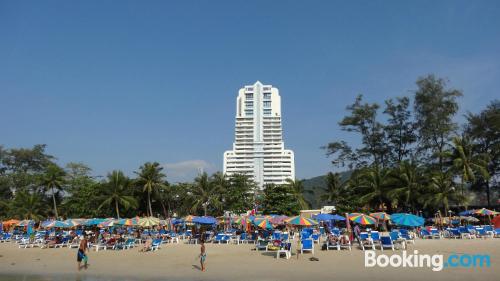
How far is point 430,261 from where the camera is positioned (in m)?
15.6

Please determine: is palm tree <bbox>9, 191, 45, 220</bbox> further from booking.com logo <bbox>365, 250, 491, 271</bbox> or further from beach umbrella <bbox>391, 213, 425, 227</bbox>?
booking.com logo <bbox>365, 250, 491, 271</bbox>

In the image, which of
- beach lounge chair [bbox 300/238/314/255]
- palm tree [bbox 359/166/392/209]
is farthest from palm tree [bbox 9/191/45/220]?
beach lounge chair [bbox 300/238/314/255]

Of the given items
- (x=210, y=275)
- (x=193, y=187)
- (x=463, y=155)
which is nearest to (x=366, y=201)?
(x=463, y=155)

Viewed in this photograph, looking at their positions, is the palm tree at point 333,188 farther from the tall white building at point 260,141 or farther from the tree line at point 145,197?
the tall white building at point 260,141

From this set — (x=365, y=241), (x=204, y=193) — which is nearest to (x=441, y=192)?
(x=365, y=241)

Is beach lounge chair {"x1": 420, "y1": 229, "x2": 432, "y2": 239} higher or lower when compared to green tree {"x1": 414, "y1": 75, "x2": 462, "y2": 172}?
lower

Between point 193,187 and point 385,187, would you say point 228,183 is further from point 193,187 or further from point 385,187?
point 385,187

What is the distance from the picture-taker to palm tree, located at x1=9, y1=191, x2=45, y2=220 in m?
52.1

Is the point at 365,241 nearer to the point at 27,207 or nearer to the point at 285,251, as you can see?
the point at 285,251

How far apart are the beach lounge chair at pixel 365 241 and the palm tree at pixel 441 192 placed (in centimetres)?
1863

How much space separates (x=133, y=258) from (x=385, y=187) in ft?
91.8

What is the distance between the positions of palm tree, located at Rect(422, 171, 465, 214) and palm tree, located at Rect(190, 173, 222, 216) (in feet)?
75.9

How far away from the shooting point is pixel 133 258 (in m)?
19.8

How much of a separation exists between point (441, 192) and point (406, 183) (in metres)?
3.10
